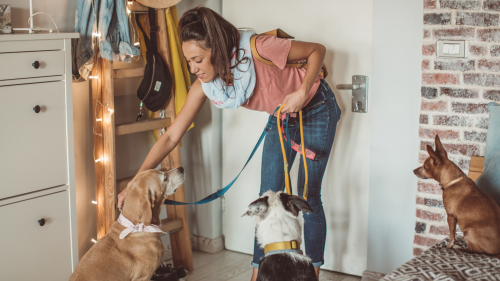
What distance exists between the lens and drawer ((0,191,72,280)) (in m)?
1.98

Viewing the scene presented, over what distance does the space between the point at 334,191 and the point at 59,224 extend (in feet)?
4.97

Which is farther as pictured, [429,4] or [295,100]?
[429,4]

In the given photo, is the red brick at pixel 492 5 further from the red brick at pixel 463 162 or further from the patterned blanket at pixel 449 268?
the patterned blanket at pixel 449 268

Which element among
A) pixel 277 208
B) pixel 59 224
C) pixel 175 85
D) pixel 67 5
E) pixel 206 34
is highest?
pixel 67 5

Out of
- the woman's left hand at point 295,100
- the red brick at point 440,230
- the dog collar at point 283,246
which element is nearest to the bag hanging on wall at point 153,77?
the woman's left hand at point 295,100

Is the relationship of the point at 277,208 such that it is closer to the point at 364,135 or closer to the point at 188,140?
the point at 364,135

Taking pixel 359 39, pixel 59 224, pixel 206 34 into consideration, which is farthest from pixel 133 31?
pixel 359 39

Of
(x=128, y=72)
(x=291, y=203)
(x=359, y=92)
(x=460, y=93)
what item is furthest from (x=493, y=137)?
(x=128, y=72)

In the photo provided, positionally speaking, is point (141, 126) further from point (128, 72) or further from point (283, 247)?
point (283, 247)

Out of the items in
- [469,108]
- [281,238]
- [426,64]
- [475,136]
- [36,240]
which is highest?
[426,64]

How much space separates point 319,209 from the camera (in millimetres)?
2219

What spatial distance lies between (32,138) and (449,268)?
5.72 feet

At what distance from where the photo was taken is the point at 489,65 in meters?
2.21

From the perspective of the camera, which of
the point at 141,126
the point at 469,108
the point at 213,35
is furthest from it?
the point at 141,126
